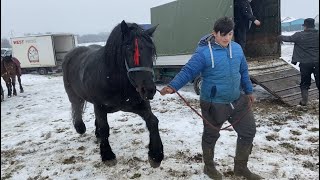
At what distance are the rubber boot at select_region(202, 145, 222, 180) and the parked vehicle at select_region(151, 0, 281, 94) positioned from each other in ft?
16.8

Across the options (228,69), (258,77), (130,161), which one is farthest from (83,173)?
(258,77)

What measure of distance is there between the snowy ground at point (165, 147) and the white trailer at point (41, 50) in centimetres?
1512

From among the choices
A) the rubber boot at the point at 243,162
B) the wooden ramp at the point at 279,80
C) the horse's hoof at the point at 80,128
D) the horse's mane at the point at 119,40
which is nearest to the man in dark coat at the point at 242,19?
the wooden ramp at the point at 279,80

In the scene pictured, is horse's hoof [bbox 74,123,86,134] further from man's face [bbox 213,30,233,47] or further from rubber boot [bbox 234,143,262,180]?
man's face [bbox 213,30,233,47]

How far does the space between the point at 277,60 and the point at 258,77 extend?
1727 mm

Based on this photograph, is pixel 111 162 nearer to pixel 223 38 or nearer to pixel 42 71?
pixel 223 38

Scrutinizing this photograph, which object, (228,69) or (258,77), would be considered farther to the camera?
(258,77)

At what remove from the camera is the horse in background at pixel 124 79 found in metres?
3.38

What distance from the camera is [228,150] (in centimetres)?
454

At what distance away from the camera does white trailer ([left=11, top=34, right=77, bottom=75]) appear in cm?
2202

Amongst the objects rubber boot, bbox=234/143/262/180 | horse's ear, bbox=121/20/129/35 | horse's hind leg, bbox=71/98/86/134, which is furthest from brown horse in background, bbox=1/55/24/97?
rubber boot, bbox=234/143/262/180

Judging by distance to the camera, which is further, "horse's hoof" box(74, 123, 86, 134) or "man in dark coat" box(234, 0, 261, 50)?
"man in dark coat" box(234, 0, 261, 50)

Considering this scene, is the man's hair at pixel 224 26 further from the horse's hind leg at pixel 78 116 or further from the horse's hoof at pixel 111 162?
the horse's hind leg at pixel 78 116

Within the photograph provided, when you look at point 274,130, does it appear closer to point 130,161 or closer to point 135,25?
point 130,161
